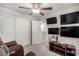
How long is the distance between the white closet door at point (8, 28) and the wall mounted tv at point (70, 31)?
87 cm

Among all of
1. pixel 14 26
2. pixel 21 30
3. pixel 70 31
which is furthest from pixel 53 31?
pixel 14 26

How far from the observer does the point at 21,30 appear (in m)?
1.29

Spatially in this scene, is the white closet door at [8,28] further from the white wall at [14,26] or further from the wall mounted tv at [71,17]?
the wall mounted tv at [71,17]

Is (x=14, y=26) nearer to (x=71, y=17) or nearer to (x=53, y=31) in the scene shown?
(x=53, y=31)

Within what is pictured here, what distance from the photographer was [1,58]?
2.47 ft

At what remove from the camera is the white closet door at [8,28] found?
1.18 metres

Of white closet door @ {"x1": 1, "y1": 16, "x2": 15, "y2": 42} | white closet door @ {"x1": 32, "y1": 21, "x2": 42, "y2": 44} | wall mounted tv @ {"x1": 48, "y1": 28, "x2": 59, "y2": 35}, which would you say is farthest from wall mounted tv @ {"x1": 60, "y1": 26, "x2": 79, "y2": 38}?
white closet door @ {"x1": 1, "y1": 16, "x2": 15, "y2": 42}

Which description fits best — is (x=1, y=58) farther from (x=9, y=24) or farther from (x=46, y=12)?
(x=46, y=12)

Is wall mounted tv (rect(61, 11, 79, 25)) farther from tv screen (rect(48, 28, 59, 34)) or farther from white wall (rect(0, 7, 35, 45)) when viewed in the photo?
white wall (rect(0, 7, 35, 45))

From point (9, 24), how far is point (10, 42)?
0.93ft

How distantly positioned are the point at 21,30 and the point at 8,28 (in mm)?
197

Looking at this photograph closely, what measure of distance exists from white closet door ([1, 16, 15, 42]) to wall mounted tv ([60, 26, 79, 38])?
2.84 ft

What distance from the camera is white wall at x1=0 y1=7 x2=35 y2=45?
1182 mm

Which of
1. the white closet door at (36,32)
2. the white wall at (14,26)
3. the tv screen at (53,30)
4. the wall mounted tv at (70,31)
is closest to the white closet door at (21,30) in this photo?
the white wall at (14,26)
